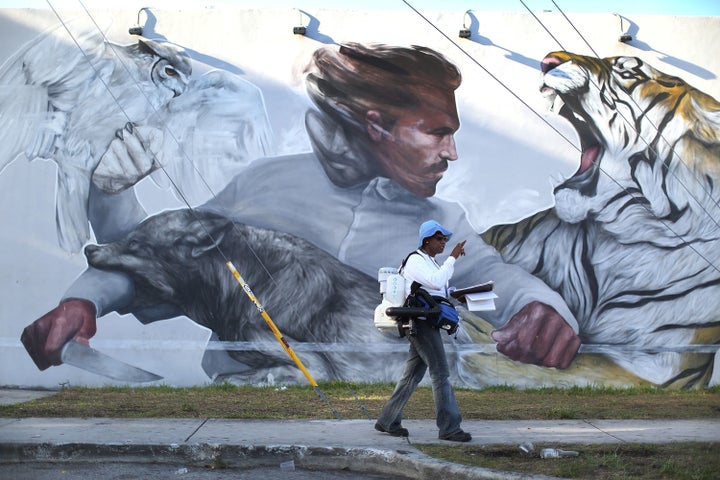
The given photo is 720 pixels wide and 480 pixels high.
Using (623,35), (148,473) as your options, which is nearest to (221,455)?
(148,473)

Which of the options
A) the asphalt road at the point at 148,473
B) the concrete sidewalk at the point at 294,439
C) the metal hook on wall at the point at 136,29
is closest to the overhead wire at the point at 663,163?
the concrete sidewalk at the point at 294,439

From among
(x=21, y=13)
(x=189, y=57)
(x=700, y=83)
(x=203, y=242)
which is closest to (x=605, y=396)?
(x=700, y=83)

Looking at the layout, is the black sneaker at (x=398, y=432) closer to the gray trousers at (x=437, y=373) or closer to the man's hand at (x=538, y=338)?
the gray trousers at (x=437, y=373)

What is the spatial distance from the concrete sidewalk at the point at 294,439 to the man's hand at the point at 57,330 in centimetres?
263

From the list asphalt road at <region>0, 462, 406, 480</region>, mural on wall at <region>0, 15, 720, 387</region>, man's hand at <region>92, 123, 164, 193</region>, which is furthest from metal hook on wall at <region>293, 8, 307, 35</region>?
asphalt road at <region>0, 462, 406, 480</region>

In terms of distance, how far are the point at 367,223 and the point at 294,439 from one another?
406 centimetres

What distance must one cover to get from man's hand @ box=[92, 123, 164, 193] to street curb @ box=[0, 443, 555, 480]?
179 inches

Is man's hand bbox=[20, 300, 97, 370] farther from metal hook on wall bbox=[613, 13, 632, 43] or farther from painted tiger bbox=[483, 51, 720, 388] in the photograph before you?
metal hook on wall bbox=[613, 13, 632, 43]

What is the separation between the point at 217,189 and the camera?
34.7 feet

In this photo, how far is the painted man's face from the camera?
34.8ft

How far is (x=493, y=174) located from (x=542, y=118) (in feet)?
2.96

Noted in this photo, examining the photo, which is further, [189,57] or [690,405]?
[189,57]

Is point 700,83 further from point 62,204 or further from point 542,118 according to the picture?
point 62,204

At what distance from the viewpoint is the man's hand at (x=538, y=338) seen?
1035 centimetres
